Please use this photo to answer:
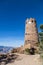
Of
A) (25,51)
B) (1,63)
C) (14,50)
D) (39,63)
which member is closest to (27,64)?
(39,63)

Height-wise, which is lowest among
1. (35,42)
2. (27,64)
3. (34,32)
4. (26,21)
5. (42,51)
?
(27,64)

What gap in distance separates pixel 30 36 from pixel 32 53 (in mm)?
6306

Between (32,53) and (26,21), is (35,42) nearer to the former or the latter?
(32,53)

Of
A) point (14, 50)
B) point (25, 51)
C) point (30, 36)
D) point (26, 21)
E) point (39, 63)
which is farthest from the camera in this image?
point (26, 21)

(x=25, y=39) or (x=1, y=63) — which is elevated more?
(x=25, y=39)

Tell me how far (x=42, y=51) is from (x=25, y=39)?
46.9ft

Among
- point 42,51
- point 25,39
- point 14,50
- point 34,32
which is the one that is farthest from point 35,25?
point 42,51

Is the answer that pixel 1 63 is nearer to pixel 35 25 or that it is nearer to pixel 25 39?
pixel 25 39

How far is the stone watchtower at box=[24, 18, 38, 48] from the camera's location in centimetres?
3289

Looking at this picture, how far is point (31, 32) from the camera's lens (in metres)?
A: 34.2

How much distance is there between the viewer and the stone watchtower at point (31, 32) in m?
32.9

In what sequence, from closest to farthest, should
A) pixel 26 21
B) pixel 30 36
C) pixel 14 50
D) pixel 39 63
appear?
pixel 39 63
pixel 14 50
pixel 30 36
pixel 26 21

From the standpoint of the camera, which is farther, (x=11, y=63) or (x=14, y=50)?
(x=14, y=50)

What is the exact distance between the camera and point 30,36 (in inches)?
1324
